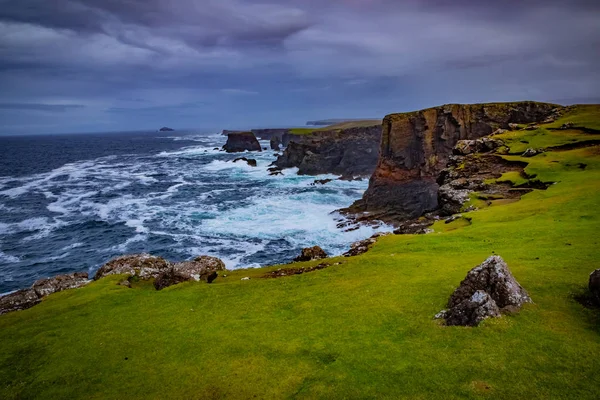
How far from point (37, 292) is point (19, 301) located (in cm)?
127

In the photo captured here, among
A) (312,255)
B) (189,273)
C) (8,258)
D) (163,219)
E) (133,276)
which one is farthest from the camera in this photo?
(163,219)

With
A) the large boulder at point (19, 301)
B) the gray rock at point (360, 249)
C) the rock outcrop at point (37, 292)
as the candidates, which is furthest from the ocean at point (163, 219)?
the large boulder at point (19, 301)

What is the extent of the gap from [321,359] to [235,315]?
231 inches

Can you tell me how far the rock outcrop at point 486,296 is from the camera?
13688mm

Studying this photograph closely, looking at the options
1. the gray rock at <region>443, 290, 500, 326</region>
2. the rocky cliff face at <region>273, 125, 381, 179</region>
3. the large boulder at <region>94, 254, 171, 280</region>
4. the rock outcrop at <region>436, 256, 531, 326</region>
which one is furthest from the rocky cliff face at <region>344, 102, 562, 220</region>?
the gray rock at <region>443, 290, 500, 326</region>

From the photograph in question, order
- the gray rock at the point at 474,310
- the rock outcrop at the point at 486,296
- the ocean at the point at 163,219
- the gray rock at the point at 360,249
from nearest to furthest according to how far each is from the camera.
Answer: the gray rock at the point at 474,310 < the rock outcrop at the point at 486,296 < the gray rock at the point at 360,249 < the ocean at the point at 163,219

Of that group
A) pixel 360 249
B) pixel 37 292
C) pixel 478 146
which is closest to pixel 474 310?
pixel 360 249

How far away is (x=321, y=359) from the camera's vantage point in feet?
43.4

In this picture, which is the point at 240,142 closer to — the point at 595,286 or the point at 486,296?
the point at 486,296

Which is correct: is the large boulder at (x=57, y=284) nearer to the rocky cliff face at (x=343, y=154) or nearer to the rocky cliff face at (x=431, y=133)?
the rocky cliff face at (x=431, y=133)

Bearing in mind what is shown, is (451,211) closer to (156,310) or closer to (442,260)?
(442,260)

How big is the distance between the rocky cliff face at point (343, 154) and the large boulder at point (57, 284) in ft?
289

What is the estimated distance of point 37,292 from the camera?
82.5 ft

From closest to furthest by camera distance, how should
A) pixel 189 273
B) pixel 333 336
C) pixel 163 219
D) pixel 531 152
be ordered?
1. pixel 333 336
2. pixel 189 273
3. pixel 531 152
4. pixel 163 219
